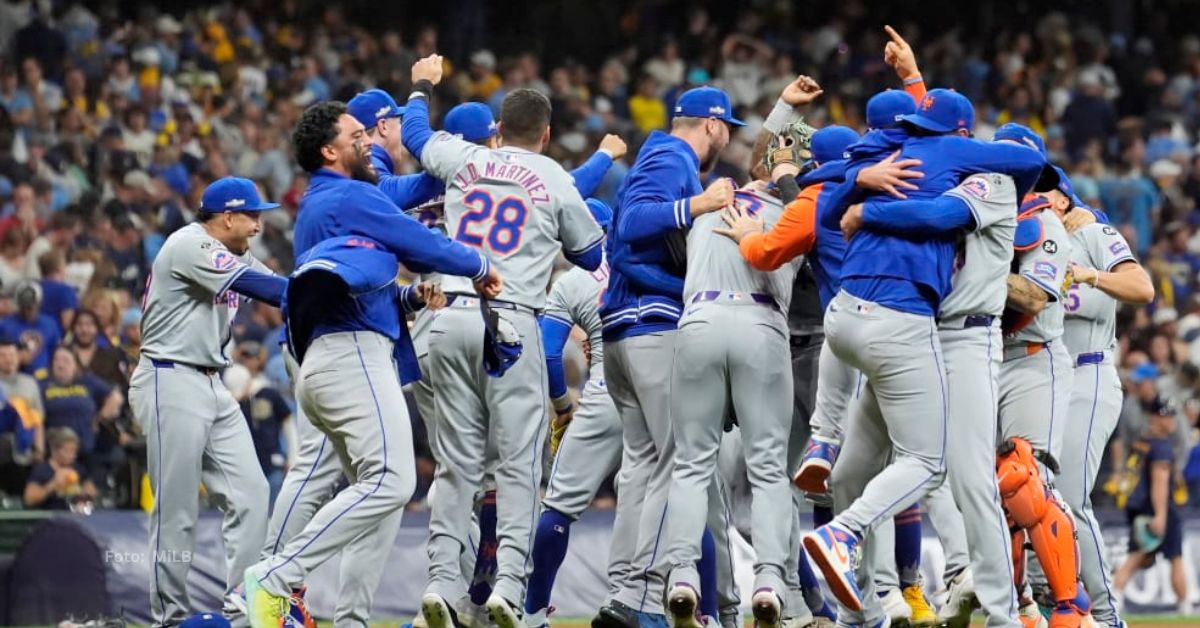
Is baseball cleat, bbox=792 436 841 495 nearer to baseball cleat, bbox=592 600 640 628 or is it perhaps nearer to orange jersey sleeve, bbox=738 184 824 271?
orange jersey sleeve, bbox=738 184 824 271

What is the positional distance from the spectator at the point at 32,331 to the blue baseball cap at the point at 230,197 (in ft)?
17.3

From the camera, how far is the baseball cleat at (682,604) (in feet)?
28.0

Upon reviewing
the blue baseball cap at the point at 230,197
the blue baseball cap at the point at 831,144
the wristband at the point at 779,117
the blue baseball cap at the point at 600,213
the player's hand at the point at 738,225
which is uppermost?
the wristband at the point at 779,117

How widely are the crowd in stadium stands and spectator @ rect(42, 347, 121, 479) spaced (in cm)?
2

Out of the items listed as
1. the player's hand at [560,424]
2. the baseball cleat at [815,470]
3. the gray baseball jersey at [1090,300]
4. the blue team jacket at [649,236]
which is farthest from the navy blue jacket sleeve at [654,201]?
the gray baseball jersey at [1090,300]

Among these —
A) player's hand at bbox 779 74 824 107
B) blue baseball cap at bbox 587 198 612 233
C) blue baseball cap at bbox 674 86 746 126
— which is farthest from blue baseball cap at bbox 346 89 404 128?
player's hand at bbox 779 74 824 107

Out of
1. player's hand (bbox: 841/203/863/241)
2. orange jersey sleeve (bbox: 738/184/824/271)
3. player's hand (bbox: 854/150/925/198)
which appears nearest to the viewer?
player's hand (bbox: 854/150/925/198)

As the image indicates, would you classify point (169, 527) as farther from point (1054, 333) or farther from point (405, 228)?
point (1054, 333)

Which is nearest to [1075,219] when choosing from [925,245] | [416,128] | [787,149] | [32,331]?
[787,149]

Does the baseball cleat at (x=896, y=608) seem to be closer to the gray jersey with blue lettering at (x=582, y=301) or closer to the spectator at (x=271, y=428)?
the gray jersey with blue lettering at (x=582, y=301)

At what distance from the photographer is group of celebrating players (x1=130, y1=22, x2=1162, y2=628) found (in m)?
8.24

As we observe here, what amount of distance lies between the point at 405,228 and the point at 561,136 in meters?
11.9

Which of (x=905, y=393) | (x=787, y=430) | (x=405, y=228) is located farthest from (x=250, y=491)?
(x=905, y=393)

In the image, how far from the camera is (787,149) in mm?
9422
